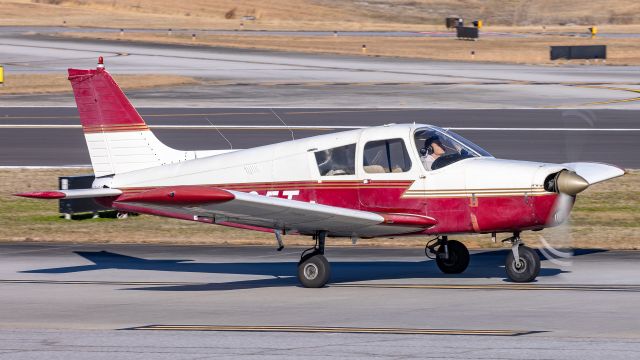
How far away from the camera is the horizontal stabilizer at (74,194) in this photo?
1575 cm

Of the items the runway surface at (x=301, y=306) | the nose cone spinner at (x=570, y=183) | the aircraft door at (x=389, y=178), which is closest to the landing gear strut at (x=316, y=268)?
the runway surface at (x=301, y=306)

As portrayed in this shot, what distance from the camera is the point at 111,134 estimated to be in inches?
716

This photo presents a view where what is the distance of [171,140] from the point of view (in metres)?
37.1

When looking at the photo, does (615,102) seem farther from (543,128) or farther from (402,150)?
(402,150)

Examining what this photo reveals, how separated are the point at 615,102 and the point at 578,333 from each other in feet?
116

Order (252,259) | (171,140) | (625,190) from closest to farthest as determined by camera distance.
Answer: (252,259) → (625,190) → (171,140)

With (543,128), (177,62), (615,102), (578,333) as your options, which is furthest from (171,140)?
(177,62)

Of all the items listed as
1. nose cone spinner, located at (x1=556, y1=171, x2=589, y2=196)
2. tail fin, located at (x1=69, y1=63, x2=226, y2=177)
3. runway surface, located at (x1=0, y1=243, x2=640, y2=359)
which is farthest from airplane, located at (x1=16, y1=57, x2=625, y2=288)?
runway surface, located at (x1=0, y1=243, x2=640, y2=359)

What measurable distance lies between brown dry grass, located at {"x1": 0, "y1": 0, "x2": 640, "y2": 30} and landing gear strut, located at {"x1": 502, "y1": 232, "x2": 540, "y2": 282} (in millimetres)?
93483

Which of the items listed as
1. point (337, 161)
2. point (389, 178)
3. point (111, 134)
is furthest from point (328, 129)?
point (389, 178)

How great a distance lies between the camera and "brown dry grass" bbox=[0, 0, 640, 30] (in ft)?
372

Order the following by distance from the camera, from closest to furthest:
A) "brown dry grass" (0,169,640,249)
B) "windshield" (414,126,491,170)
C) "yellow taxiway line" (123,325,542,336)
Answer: "yellow taxiway line" (123,325,542,336), "windshield" (414,126,491,170), "brown dry grass" (0,169,640,249)

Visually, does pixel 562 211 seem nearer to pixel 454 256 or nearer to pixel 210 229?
pixel 454 256

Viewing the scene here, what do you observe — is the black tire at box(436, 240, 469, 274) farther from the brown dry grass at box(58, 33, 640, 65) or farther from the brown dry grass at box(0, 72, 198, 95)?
the brown dry grass at box(58, 33, 640, 65)
